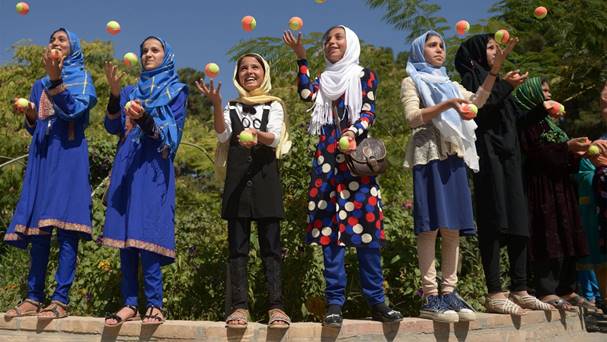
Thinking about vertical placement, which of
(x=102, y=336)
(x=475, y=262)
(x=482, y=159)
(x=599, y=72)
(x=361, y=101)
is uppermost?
(x=599, y=72)

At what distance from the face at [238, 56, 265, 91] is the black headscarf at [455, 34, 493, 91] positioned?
1724 mm

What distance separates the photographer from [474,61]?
16.7ft

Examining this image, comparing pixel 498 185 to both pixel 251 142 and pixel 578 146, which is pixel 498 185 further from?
pixel 251 142

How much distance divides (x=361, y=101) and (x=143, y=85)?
1604mm

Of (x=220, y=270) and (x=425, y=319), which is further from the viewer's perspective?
(x=220, y=270)

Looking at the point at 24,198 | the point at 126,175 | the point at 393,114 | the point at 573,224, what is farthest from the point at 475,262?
the point at 24,198

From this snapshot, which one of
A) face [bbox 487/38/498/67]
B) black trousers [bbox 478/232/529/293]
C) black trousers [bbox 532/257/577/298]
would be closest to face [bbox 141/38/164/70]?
face [bbox 487/38/498/67]

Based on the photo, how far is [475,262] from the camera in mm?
6066

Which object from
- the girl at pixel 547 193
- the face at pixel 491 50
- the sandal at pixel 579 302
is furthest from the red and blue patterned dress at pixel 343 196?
the sandal at pixel 579 302

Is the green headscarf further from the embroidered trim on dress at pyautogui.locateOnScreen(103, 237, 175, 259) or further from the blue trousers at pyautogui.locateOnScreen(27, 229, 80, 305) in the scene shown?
the blue trousers at pyautogui.locateOnScreen(27, 229, 80, 305)

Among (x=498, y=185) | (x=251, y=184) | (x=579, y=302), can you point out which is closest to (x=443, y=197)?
(x=498, y=185)

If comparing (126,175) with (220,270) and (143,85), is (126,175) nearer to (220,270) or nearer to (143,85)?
(143,85)

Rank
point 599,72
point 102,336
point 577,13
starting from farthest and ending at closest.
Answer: point 599,72, point 577,13, point 102,336

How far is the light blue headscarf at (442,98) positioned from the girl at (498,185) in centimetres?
35
